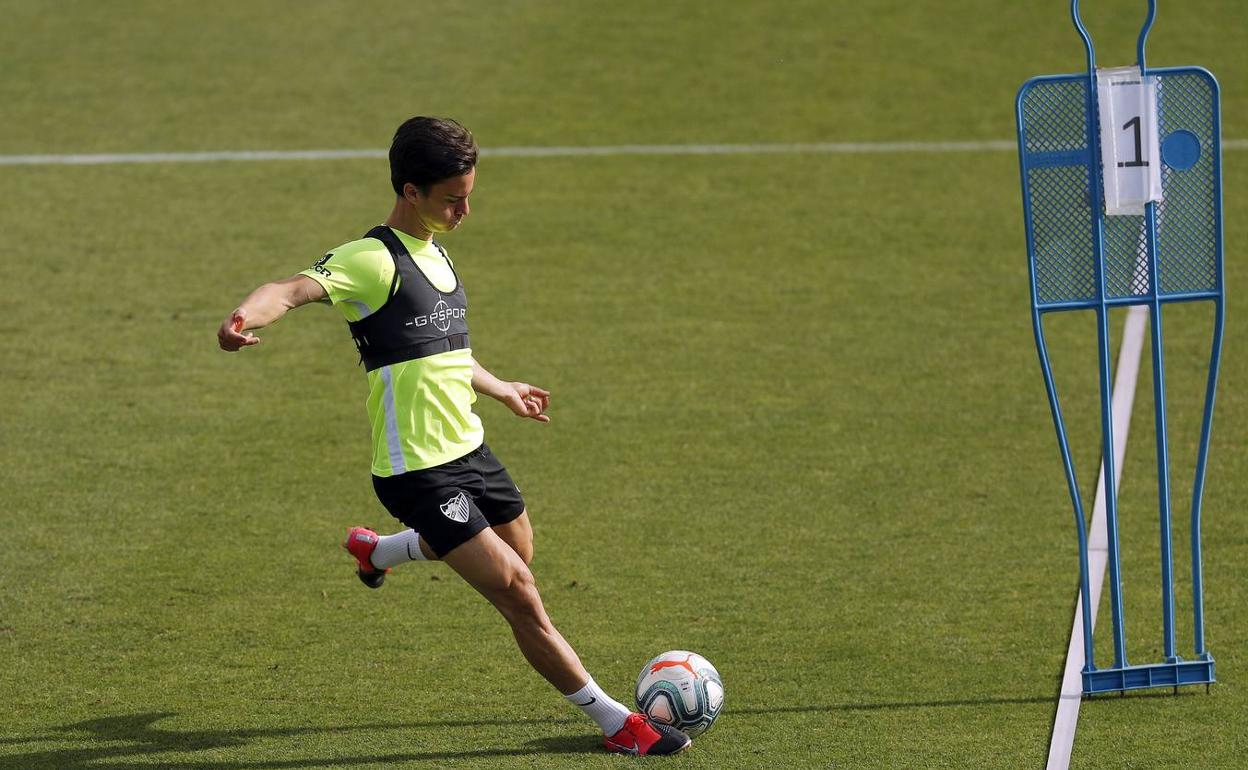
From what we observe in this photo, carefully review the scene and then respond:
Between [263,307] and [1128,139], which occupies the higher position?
[1128,139]

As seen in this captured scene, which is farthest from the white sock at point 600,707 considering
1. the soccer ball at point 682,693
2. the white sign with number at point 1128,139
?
the white sign with number at point 1128,139

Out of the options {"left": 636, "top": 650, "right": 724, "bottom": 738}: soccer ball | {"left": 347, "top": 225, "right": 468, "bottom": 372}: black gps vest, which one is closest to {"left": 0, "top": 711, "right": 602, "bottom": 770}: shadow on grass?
{"left": 636, "top": 650, "right": 724, "bottom": 738}: soccer ball

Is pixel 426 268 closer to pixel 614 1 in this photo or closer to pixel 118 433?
pixel 118 433

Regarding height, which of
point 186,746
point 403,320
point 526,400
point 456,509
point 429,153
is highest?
point 429,153

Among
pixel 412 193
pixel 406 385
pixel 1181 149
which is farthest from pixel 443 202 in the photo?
pixel 1181 149

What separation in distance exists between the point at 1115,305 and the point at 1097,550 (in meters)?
1.88

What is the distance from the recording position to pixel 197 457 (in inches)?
324

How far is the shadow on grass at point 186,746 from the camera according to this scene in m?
5.31

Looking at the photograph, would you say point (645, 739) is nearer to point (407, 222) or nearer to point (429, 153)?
point (407, 222)

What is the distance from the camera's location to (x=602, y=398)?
359 inches

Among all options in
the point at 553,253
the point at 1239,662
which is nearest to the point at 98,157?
the point at 553,253

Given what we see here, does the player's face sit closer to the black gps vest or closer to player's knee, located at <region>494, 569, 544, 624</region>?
the black gps vest

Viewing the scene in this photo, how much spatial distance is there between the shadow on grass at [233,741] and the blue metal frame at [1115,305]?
1.24 ft

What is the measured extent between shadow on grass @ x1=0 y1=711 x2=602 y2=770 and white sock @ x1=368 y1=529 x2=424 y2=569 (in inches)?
26.7
